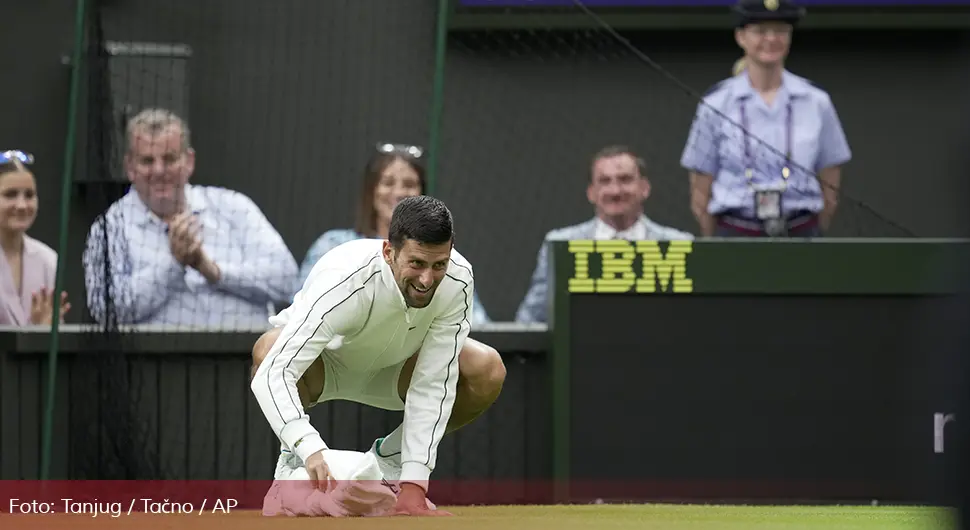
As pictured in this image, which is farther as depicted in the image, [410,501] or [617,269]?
[617,269]

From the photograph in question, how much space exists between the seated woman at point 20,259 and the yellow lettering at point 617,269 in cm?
249

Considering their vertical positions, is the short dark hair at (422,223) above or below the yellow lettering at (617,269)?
above

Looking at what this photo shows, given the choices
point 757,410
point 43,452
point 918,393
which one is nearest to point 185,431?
point 43,452

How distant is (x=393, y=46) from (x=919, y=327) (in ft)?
11.1

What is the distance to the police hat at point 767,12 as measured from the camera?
8.46m

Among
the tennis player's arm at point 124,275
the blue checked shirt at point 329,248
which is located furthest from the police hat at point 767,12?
the tennis player's arm at point 124,275

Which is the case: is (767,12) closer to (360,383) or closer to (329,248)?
(329,248)

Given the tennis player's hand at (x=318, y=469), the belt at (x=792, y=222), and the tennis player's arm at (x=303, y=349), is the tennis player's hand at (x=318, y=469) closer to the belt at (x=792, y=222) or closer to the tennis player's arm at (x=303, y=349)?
the tennis player's arm at (x=303, y=349)

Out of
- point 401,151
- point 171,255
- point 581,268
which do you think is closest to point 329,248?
point 401,151

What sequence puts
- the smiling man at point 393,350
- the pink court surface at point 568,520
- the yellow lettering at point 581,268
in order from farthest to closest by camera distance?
the yellow lettering at point 581,268 < the smiling man at point 393,350 < the pink court surface at point 568,520

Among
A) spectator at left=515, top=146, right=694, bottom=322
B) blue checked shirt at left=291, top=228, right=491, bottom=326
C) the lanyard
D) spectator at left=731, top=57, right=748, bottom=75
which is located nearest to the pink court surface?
blue checked shirt at left=291, top=228, right=491, bottom=326

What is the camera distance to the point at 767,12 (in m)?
8.50

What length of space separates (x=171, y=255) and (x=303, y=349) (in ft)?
8.51

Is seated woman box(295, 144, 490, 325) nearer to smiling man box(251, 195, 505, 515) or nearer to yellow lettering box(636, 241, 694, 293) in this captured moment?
yellow lettering box(636, 241, 694, 293)
